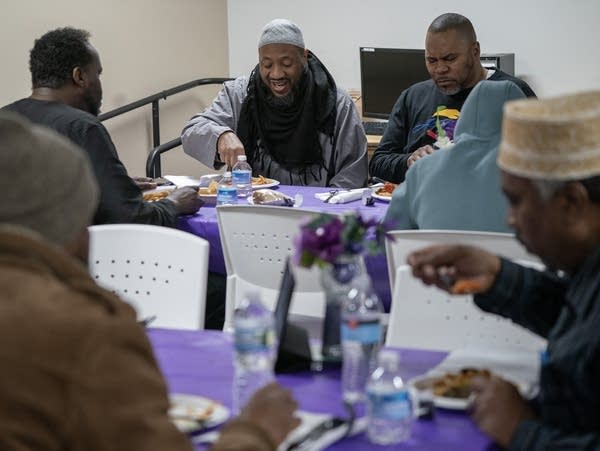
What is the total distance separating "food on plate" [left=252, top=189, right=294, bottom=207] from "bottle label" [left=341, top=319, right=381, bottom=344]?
234 centimetres

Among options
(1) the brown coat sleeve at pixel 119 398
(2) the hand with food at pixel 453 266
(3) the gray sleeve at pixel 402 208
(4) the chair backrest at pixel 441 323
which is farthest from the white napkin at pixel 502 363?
(3) the gray sleeve at pixel 402 208

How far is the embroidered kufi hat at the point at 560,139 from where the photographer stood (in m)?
1.78

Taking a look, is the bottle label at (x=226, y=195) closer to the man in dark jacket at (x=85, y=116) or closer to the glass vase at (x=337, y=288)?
the man in dark jacket at (x=85, y=116)

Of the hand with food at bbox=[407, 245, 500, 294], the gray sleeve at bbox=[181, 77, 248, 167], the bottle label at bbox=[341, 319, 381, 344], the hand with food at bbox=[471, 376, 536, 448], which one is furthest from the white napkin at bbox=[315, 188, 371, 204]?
the hand with food at bbox=[471, 376, 536, 448]

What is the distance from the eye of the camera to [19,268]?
148 cm

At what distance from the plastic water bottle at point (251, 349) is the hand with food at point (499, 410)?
43cm

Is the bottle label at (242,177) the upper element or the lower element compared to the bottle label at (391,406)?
lower

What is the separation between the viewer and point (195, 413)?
194 centimetres

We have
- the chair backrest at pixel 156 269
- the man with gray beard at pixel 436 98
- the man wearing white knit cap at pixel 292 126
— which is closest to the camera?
the chair backrest at pixel 156 269

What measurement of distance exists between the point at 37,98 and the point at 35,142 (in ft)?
8.66

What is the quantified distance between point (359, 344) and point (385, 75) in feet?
18.4

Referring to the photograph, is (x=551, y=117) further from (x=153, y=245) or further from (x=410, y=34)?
(x=410, y=34)

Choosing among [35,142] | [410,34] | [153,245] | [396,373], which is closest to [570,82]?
[410,34]

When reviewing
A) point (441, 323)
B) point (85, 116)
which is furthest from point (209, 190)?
point (441, 323)
